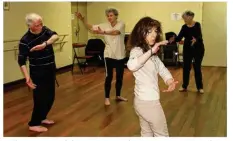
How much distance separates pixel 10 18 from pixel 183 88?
3.18 m

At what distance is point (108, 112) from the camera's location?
383 centimetres

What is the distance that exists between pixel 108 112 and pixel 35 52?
1.29 meters

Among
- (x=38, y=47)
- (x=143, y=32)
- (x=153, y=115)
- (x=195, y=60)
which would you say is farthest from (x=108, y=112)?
(x=143, y=32)

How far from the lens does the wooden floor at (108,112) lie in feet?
10.4

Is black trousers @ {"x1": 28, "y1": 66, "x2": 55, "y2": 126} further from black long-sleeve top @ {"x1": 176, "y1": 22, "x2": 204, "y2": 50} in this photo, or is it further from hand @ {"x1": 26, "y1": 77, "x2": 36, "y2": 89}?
black long-sleeve top @ {"x1": 176, "y1": 22, "x2": 204, "y2": 50}

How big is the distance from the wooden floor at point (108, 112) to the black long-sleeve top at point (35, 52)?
72 centimetres

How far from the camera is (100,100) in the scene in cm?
446

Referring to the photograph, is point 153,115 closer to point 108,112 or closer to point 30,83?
point 30,83

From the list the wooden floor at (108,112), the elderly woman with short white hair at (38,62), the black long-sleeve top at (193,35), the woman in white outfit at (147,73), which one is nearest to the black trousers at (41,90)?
the elderly woman with short white hair at (38,62)

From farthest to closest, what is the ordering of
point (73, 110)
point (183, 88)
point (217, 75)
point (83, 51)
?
1. point (83, 51)
2. point (217, 75)
3. point (183, 88)
4. point (73, 110)

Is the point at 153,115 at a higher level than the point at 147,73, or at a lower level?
lower

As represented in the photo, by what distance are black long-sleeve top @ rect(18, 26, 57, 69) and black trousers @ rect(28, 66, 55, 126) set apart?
2.8 inches

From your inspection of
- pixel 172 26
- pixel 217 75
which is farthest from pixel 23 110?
pixel 172 26

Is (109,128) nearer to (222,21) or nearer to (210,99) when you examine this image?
(210,99)
